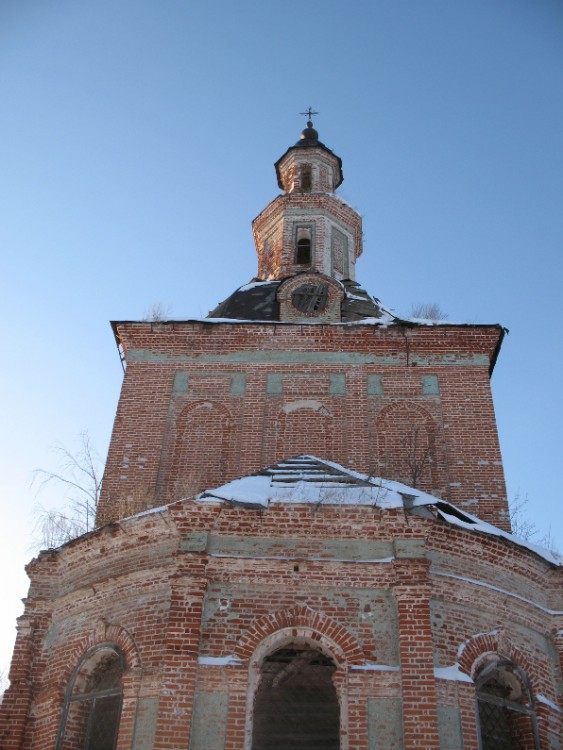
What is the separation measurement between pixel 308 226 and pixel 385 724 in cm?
1385

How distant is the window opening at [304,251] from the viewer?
19125 millimetres

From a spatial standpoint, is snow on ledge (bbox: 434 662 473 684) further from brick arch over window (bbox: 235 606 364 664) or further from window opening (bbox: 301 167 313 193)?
window opening (bbox: 301 167 313 193)

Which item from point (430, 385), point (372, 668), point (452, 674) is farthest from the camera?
point (430, 385)

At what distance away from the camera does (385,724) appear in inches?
323

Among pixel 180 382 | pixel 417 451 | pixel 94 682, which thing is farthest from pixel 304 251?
pixel 94 682

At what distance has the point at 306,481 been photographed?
10242 mm

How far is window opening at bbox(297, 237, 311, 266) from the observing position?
1912cm

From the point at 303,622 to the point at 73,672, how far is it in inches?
123

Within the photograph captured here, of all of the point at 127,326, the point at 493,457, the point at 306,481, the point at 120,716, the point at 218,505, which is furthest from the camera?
the point at 127,326

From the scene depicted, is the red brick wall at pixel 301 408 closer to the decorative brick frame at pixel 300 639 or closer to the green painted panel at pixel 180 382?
the green painted panel at pixel 180 382

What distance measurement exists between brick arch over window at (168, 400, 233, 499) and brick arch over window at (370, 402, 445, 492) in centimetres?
284

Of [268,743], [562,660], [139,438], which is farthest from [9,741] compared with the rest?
[562,660]

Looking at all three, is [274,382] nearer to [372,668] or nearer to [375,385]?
[375,385]

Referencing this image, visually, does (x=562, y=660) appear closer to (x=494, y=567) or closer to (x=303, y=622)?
(x=494, y=567)
